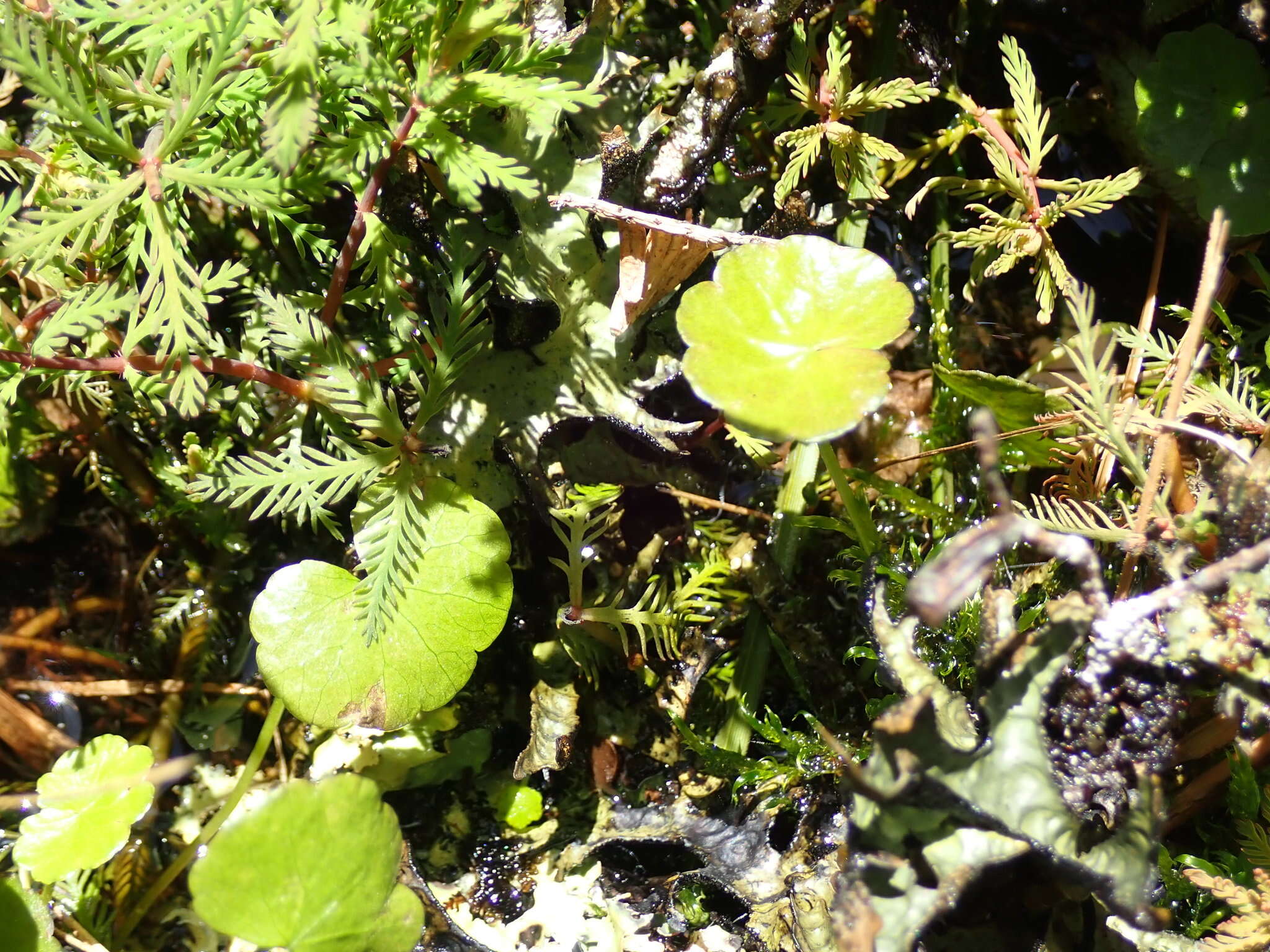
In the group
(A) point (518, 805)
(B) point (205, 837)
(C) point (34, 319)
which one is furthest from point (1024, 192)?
(B) point (205, 837)

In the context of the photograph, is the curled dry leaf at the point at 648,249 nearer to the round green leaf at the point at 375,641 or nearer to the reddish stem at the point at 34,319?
the round green leaf at the point at 375,641

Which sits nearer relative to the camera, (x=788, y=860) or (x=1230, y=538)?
(x=1230, y=538)

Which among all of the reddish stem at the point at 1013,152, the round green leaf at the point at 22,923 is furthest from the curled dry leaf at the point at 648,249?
the round green leaf at the point at 22,923

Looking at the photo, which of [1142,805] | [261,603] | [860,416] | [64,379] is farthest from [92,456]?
[1142,805]

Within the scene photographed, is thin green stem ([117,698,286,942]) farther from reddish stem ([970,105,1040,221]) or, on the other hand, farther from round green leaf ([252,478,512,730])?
reddish stem ([970,105,1040,221])

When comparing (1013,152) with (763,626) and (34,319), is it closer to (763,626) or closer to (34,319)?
(763,626)

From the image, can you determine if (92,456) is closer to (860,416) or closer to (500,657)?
(500,657)

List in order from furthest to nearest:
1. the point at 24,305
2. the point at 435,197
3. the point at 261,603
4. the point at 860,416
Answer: the point at 24,305
the point at 435,197
the point at 261,603
the point at 860,416
